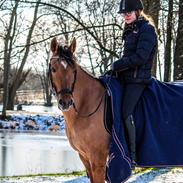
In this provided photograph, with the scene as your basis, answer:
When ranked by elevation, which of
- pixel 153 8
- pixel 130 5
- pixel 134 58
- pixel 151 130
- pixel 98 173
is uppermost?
pixel 153 8

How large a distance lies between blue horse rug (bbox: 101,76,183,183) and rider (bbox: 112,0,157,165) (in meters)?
0.11

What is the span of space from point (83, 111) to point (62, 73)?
583mm

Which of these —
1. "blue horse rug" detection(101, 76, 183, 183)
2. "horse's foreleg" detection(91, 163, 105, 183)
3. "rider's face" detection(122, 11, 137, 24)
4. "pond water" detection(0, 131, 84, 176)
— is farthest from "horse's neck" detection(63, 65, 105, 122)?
"pond water" detection(0, 131, 84, 176)

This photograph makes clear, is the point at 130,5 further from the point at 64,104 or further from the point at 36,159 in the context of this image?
the point at 36,159

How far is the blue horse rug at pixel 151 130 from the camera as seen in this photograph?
5.52 metres

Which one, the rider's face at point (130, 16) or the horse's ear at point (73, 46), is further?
the rider's face at point (130, 16)

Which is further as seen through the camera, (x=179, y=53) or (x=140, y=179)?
(x=179, y=53)

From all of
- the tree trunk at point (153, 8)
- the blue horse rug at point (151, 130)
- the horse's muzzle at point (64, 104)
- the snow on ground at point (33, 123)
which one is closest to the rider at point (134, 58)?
the blue horse rug at point (151, 130)

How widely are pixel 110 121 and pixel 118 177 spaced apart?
2.17 feet

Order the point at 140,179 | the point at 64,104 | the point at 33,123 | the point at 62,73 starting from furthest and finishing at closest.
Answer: the point at 33,123
the point at 140,179
the point at 62,73
the point at 64,104

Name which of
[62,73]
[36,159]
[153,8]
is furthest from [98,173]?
[36,159]

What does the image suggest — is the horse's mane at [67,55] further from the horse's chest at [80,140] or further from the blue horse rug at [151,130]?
the horse's chest at [80,140]

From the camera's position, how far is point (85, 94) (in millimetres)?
5648

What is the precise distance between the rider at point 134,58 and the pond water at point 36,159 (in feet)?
18.7
